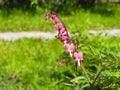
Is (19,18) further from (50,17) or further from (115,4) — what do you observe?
(50,17)

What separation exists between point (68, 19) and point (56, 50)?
4.79 meters

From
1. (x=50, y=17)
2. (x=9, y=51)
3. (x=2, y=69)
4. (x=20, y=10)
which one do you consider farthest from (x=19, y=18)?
(x=50, y=17)

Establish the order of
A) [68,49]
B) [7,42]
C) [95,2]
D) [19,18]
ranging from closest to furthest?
[68,49] < [7,42] < [19,18] < [95,2]

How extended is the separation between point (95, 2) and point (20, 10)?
2777mm

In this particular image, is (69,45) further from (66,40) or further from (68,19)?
(68,19)

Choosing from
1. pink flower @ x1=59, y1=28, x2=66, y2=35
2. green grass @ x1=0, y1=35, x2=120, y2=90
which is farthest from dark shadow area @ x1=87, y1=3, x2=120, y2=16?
pink flower @ x1=59, y1=28, x2=66, y2=35

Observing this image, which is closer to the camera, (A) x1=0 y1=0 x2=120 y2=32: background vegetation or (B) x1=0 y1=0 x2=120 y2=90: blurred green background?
(B) x1=0 y1=0 x2=120 y2=90: blurred green background

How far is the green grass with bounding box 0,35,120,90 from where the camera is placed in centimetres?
399

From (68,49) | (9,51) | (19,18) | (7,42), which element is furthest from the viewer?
(19,18)

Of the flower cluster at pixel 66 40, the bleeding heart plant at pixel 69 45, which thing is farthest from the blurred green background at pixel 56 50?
the flower cluster at pixel 66 40

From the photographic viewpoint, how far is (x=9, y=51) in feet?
24.0

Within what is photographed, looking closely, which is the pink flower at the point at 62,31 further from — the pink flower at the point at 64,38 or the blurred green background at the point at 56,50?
the blurred green background at the point at 56,50

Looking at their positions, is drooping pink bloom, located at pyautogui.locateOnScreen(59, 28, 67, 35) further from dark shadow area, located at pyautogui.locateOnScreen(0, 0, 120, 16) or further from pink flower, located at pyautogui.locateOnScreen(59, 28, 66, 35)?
dark shadow area, located at pyautogui.locateOnScreen(0, 0, 120, 16)

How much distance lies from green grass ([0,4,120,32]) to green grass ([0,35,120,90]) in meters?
3.32
